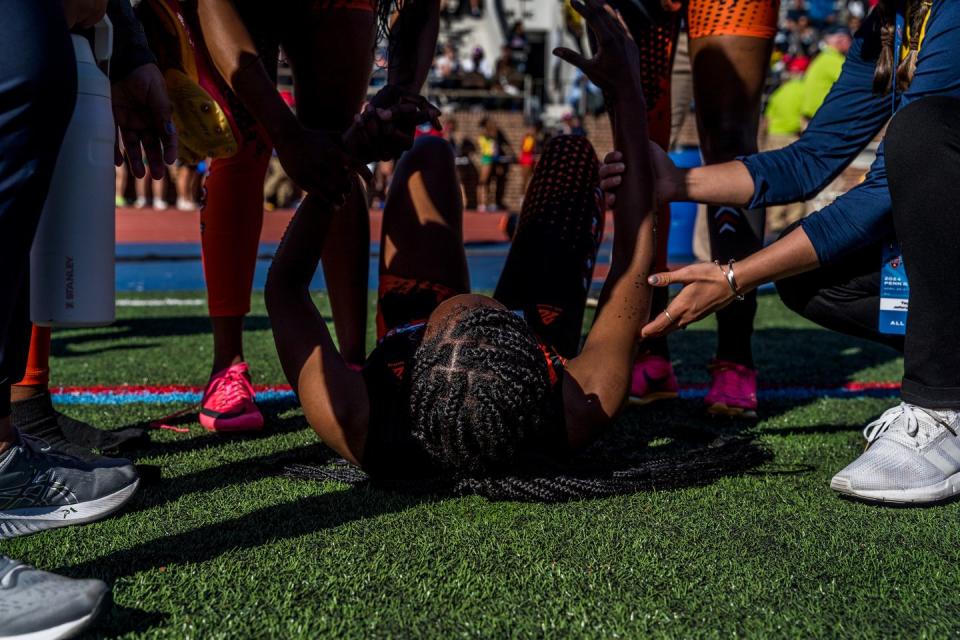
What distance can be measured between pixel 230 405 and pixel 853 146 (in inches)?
77.7

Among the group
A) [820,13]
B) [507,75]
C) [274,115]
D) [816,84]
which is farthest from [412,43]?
[820,13]

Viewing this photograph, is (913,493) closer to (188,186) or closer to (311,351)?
(311,351)

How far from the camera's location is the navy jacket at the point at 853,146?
197cm

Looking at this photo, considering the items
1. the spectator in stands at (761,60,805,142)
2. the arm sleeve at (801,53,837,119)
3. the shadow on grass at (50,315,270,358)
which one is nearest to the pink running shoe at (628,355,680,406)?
the shadow on grass at (50,315,270,358)

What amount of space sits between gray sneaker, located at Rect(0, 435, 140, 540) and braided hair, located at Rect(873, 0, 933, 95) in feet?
6.85

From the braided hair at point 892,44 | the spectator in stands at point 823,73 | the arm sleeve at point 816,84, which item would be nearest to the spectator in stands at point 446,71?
the spectator in stands at point 823,73

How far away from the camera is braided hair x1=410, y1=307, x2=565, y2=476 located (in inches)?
65.7

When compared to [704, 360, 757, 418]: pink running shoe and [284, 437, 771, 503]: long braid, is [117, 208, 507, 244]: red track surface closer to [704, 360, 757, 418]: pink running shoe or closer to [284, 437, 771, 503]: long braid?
[704, 360, 757, 418]: pink running shoe

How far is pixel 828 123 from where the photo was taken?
247cm

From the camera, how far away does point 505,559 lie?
1.55m

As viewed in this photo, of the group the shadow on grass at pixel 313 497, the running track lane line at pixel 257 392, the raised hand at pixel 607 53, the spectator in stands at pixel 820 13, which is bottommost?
the running track lane line at pixel 257 392

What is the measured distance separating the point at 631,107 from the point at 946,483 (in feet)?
3.60

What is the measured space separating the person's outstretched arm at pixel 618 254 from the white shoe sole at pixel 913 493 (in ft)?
1.86

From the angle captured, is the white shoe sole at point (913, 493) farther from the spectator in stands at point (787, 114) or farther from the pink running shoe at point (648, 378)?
the spectator in stands at point (787, 114)
